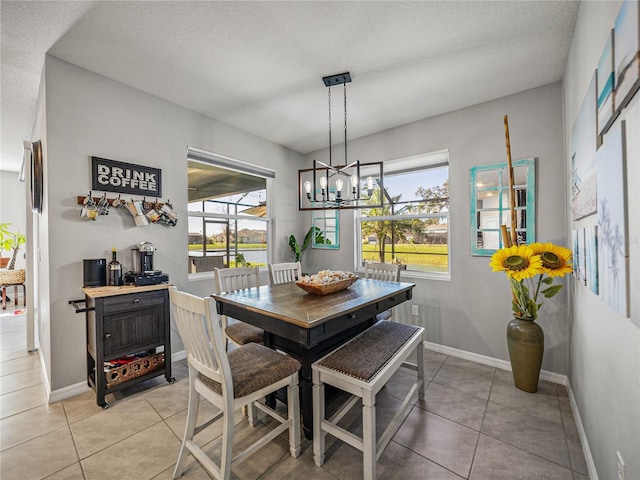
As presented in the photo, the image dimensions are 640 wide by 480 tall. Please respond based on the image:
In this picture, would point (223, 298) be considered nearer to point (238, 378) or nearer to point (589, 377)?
point (238, 378)

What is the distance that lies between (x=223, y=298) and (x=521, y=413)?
242 cm

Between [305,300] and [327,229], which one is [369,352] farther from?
[327,229]

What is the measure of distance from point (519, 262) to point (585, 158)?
2.70 feet

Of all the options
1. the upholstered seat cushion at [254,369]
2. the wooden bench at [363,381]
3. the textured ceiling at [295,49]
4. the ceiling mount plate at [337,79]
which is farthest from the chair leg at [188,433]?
the ceiling mount plate at [337,79]

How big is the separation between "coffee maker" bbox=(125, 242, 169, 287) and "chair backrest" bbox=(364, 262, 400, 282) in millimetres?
2130

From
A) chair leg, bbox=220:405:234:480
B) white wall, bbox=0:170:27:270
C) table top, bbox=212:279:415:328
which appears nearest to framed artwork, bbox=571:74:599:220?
table top, bbox=212:279:415:328

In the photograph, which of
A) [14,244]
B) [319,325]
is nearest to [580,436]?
[319,325]

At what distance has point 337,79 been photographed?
2.40 metres

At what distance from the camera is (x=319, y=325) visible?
156cm

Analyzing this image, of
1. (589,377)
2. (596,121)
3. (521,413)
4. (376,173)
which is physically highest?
(376,173)

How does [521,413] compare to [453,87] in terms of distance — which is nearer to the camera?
[521,413]

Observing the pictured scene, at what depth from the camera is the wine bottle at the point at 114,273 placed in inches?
92.7

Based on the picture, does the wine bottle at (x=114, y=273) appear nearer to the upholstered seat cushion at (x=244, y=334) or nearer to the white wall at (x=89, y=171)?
the white wall at (x=89, y=171)

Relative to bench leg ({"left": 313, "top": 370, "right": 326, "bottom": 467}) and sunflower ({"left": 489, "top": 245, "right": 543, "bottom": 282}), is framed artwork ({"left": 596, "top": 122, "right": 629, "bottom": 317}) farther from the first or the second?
bench leg ({"left": 313, "top": 370, "right": 326, "bottom": 467})
